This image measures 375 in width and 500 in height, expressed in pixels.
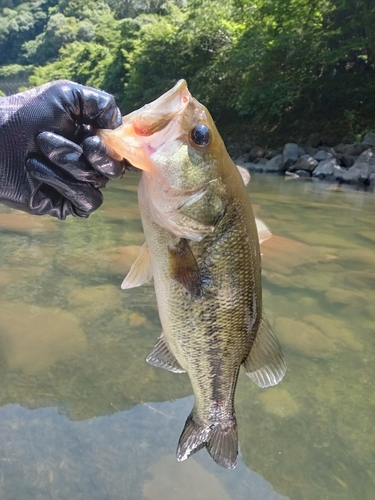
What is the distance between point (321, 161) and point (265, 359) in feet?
63.6

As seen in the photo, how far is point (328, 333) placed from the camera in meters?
4.65

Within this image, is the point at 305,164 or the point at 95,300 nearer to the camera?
the point at 95,300

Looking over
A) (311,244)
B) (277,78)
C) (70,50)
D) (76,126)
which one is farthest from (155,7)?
(76,126)

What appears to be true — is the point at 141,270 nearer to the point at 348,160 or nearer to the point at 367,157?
the point at 367,157

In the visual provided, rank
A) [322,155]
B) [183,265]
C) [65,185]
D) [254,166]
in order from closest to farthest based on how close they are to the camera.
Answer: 1. [183,265]
2. [65,185]
3. [322,155]
4. [254,166]

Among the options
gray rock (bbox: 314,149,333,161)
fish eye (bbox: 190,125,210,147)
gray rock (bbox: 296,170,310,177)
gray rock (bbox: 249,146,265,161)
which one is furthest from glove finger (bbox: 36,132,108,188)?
gray rock (bbox: 249,146,265,161)

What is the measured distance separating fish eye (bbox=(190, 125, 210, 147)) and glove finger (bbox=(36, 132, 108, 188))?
1.93ft

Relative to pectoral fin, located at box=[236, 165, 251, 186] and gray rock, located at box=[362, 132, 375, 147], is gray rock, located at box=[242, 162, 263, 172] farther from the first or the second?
pectoral fin, located at box=[236, 165, 251, 186]

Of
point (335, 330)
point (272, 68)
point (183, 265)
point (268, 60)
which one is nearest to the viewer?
point (183, 265)

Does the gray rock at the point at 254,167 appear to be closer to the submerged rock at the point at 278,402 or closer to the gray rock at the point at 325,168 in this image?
the gray rock at the point at 325,168

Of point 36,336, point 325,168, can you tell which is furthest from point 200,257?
point 325,168

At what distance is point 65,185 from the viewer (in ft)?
7.55

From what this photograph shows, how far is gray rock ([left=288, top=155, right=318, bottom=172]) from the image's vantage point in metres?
20.2

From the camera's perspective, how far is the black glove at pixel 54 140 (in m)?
2.22
